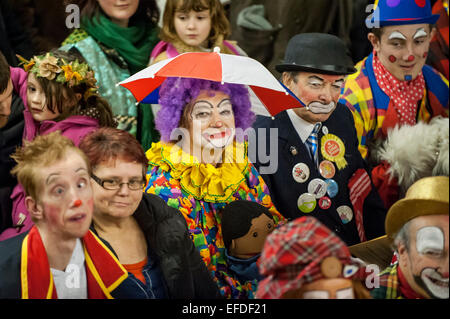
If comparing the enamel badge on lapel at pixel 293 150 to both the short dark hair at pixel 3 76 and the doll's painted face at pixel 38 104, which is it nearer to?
the doll's painted face at pixel 38 104

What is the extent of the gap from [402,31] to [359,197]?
0.92 meters

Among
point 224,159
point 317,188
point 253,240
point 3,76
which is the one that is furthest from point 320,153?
point 3,76

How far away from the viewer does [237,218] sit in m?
3.60

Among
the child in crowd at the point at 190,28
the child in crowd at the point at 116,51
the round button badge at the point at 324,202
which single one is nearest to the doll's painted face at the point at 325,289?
the round button badge at the point at 324,202

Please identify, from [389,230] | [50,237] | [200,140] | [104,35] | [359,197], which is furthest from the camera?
[104,35]

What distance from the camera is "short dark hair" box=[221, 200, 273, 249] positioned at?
11.8 ft

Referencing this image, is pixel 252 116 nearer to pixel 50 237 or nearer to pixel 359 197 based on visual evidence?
pixel 359 197

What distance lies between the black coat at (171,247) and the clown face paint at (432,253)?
0.96 metres

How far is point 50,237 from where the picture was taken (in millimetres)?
2990

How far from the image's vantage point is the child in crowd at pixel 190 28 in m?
4.53

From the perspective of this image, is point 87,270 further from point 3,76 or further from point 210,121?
point 3,76

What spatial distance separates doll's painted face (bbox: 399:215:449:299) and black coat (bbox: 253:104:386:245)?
92 centimetres

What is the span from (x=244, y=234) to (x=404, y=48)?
141 cm
